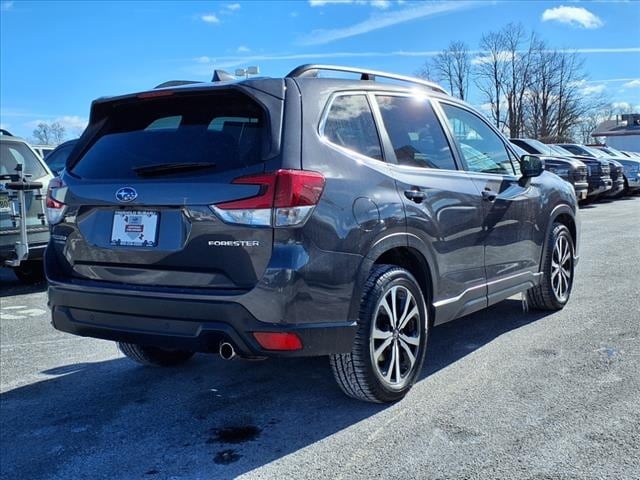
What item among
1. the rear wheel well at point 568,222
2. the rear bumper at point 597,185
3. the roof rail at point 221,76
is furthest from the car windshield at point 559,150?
the roof rail at point 221,76

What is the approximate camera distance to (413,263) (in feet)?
13.3

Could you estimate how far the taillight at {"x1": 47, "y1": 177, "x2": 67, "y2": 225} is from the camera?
374cm

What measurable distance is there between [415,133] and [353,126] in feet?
2.25

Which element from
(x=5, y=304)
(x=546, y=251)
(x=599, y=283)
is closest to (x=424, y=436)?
(x=546, y=251)

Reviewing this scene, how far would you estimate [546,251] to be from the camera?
18.5ft

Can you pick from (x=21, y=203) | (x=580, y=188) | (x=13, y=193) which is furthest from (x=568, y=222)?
(x=580, y=188)

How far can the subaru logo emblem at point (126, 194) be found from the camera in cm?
337

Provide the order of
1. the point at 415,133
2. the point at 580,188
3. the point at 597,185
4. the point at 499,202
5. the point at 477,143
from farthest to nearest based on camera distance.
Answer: the point at 597,185 → the point at 580,188 → the point at 477,143 → the point at 499,202 → the point at 415,133

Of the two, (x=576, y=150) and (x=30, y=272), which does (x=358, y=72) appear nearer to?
(x=30, y=272)

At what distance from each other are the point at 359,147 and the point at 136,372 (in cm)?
241

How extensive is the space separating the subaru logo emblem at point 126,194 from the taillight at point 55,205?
49 cm

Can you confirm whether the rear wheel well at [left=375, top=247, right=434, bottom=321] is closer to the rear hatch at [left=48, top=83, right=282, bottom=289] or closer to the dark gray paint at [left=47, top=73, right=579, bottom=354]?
the dark gray paint at [left=47, top=73, right=579, bottom=354]

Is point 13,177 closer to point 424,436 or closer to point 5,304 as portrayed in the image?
point 5,304

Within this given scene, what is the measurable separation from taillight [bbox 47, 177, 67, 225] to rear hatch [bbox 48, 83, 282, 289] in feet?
0.06
